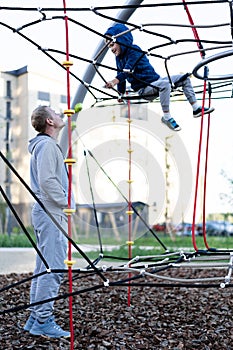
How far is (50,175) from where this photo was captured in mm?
3383

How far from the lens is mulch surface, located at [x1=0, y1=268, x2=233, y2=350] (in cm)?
360

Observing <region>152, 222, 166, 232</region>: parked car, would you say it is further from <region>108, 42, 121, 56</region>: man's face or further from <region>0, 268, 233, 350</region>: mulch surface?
<region>108, 42, 121, 56</region>: man's face

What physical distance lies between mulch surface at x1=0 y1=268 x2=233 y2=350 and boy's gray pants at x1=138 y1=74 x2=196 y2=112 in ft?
4.17

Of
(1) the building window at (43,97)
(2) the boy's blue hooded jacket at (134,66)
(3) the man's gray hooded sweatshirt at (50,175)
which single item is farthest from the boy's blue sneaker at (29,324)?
(1) the building window at (43,97)

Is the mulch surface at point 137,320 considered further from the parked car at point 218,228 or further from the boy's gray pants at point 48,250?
the parked car at point 218,228

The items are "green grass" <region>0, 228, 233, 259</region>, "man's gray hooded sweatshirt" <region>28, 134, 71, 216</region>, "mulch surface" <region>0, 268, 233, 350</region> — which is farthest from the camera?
"green grass" <region>0, 228, 233, 259</region>

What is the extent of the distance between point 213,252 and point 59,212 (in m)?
1.40

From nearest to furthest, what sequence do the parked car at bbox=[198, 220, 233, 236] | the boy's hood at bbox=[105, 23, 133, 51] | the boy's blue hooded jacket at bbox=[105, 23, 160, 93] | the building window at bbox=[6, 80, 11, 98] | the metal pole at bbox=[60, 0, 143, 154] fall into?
1. the boy's hood at bbox=[105, 23, 133, 51]
2. the boy's blue hooded jacket at bbox=[105, 23, 160, 93]
3. the metal pole at bbox=[60, 0, 143, 154]
4. the building window at bbox=[6, 80, 11, 98]
5. the parked car at bbox=[198, 220, 233, 236]

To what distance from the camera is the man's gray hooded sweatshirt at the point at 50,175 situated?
3.38m

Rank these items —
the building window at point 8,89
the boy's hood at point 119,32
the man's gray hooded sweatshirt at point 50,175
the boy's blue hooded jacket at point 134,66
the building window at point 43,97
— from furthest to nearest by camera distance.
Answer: the building window at point 8,89, the building window at point 43,97, the boy's blue hooded jacket at point 134,66, the boy's hood at point 119,32, the man's gray hooded sweatshirt at point 50,175

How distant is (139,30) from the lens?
3408mm

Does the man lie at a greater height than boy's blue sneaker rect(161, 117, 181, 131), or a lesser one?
greater

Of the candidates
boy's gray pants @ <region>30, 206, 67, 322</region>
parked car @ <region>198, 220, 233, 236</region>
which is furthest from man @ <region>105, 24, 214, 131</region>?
→ parked car @ <region>198, 220, 233, 236</region>

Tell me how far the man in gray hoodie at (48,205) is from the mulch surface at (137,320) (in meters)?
0.16
